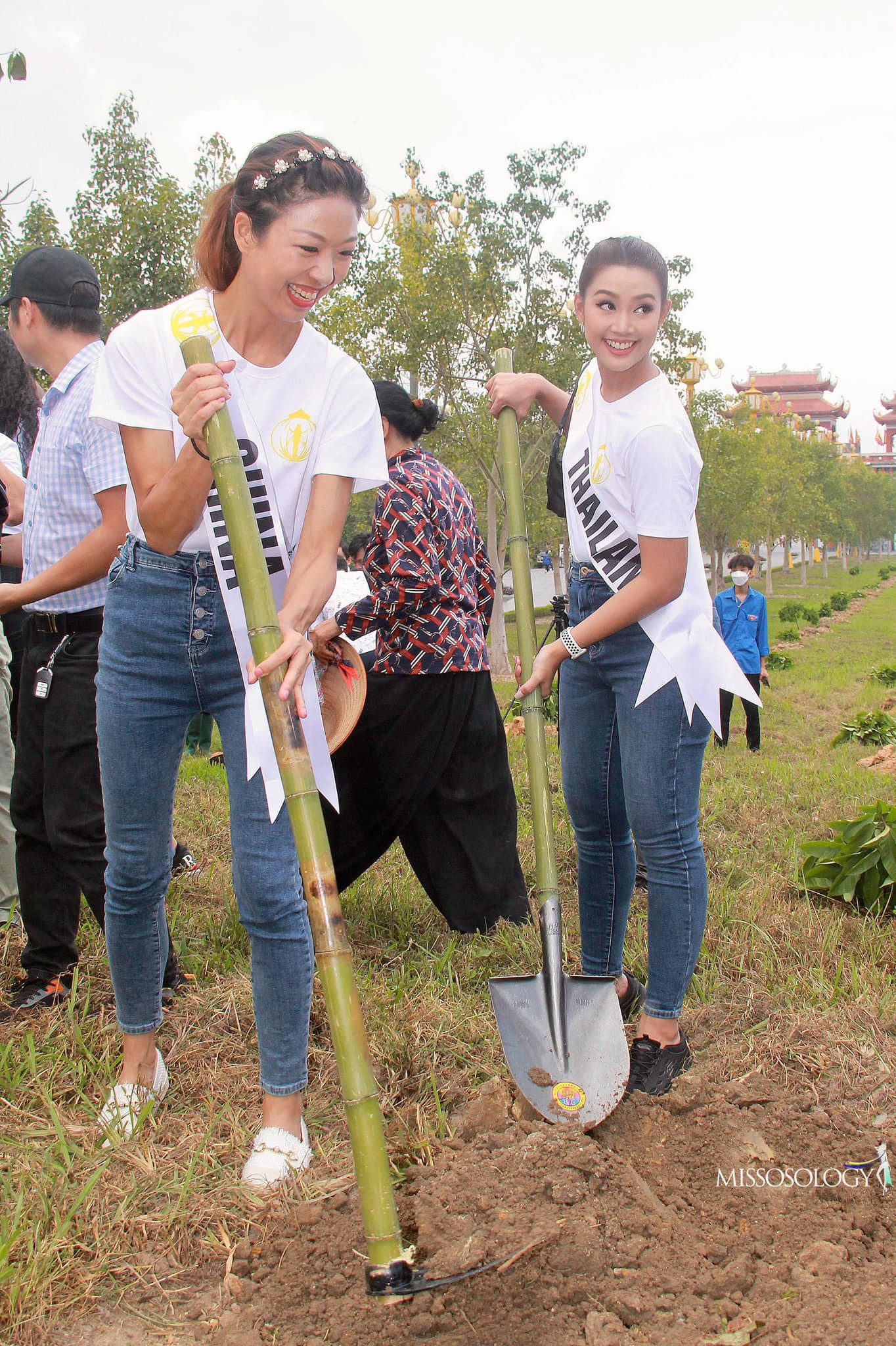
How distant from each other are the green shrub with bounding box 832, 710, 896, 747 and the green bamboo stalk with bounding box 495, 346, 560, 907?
5.60 m

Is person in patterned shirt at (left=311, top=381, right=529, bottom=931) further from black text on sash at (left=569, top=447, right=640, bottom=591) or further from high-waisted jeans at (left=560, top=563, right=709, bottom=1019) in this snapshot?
black text on sash at (left=569, top=447, right=640, bottom=591)

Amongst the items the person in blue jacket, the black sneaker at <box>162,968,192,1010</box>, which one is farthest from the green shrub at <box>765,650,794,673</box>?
the black sneaker at <box>162,968,192,1010</box>

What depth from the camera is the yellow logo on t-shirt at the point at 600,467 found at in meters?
2.42

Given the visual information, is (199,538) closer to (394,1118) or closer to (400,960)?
(394,1118)

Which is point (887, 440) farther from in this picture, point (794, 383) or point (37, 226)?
point (37, 226)

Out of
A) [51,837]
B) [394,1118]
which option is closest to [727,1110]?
[394,1118]

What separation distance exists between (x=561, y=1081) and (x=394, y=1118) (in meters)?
0.38

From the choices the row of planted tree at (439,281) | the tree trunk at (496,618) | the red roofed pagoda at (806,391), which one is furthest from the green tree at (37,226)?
the red roofed pagoda at (806,391)

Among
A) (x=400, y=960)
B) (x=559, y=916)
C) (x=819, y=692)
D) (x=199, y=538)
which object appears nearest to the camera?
(x=199, y=538)

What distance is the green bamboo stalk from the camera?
264cm

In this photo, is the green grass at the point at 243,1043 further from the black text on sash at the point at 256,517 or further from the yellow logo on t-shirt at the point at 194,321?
the yellow logo on t-shirt at the point at 194,321

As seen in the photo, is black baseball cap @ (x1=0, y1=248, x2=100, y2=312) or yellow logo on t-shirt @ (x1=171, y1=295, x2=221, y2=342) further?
black baseball cap @ (x1=0, y1=248, x2=100, y2=312)

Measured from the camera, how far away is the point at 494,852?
12.1 ft

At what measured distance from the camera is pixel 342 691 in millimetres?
3285
